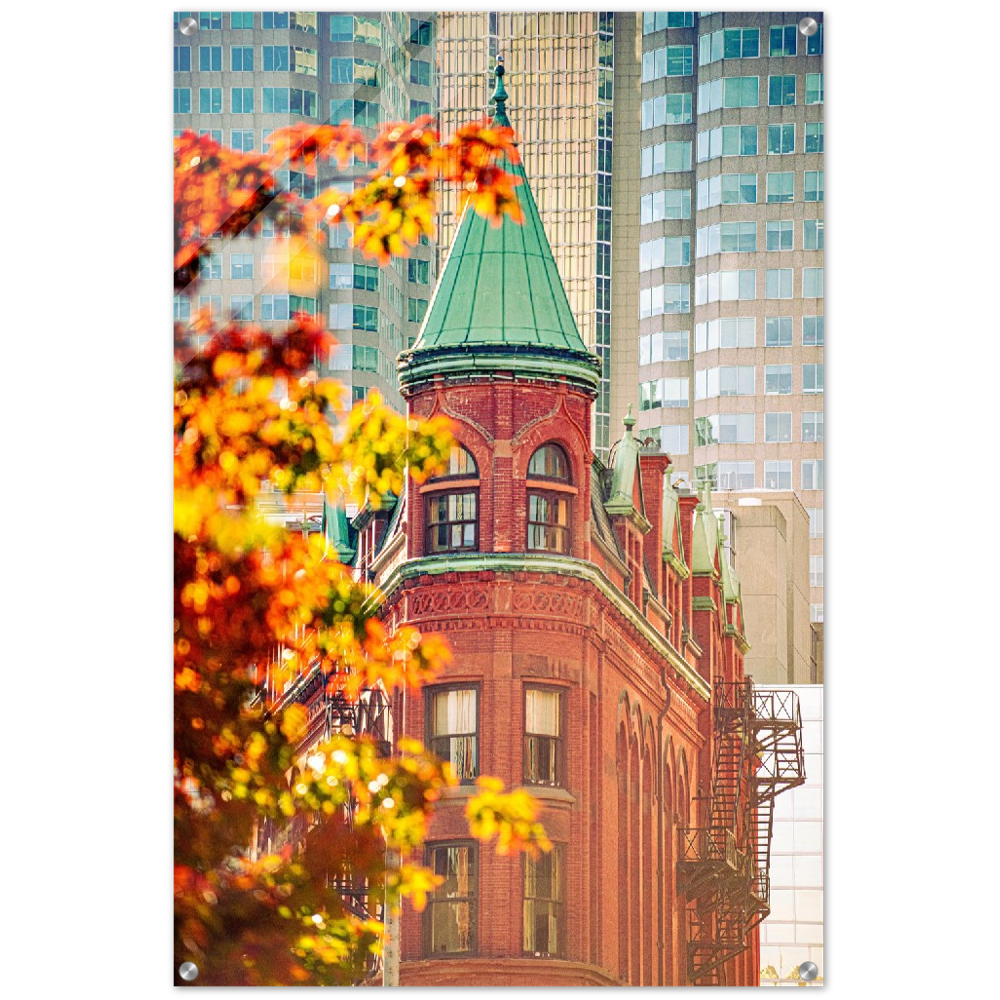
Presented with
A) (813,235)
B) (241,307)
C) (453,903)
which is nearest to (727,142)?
(813,235)

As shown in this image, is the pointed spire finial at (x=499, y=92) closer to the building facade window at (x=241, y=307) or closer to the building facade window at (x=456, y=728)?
the building facade window at (x=241, y=307)

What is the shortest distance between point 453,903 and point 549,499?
89.9 inches

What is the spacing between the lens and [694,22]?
42.8 feet

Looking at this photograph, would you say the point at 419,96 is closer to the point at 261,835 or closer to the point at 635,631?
the point at 635,631

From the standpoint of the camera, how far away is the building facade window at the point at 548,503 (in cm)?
1296

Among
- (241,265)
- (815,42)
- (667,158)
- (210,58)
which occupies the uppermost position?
(815,42)

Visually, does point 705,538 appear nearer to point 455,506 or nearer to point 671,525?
point 671,525

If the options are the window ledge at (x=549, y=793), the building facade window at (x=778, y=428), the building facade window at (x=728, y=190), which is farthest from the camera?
the building facade window at (x=728, y=190)

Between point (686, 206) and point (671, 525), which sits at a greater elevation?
point (686, 206)

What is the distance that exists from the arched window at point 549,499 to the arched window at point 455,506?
31cm

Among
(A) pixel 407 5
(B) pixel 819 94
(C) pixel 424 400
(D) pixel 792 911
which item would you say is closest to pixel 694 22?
(B) pixel 819 94

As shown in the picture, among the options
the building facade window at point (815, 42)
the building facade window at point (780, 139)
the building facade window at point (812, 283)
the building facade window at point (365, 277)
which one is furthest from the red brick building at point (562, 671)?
the building facade window at point (815, 42)

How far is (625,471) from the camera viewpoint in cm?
1320

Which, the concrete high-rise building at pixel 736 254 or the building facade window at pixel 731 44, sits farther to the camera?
the building facade window at pixel 731 44
